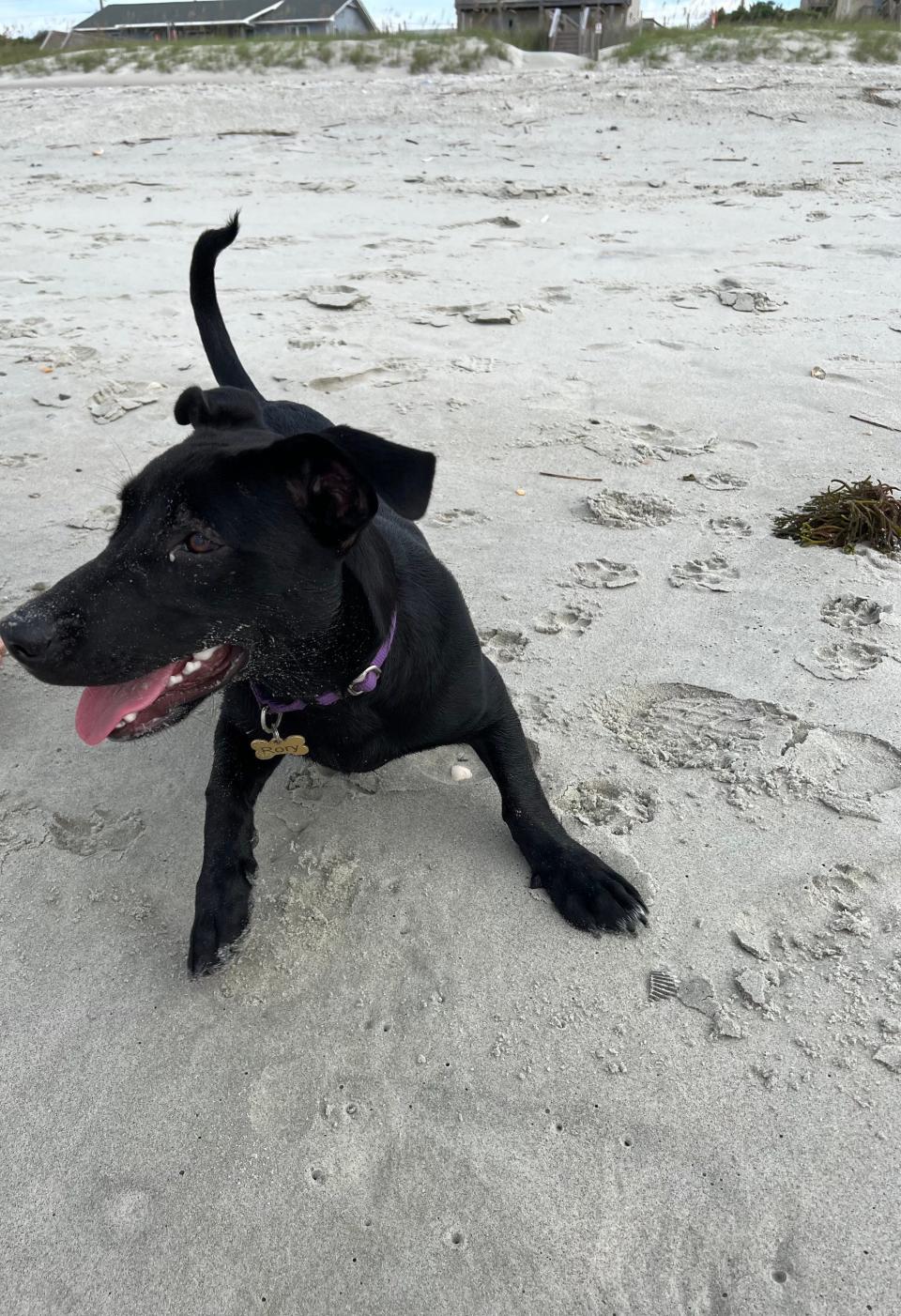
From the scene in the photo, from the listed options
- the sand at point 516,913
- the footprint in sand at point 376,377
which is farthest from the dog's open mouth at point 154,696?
the footprint in sand at point 376,377

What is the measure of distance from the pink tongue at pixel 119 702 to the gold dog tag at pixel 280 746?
324mm

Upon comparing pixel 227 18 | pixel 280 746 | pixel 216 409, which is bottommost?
pixel 280 746

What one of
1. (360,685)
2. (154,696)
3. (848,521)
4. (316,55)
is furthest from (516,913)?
(316,55)

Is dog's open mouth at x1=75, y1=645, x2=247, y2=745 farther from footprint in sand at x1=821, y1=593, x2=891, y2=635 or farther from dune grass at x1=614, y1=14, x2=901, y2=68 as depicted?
dune grass at x1=614, y1=14, x2=901, y2=68

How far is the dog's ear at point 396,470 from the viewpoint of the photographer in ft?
5.90

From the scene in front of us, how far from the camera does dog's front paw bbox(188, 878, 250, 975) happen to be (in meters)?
2.13

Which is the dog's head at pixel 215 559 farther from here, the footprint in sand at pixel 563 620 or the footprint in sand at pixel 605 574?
the footprint in sand at pixel 605 574

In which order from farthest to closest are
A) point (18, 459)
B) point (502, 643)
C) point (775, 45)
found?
point (775, 45) < point (18, 459) < point (502, 643)

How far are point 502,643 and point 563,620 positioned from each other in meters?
0.26

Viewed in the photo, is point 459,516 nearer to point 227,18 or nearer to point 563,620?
point 563,620

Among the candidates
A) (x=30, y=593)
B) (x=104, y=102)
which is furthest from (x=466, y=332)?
(x=104, y=102)

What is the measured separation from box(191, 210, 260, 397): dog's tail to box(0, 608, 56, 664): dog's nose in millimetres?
1284

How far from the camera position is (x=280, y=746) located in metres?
2.21

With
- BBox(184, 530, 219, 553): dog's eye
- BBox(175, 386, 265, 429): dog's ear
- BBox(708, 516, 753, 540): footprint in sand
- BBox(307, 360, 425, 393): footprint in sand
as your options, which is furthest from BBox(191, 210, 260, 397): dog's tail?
BBox(708, 516, 753, 540): footprint in sand
